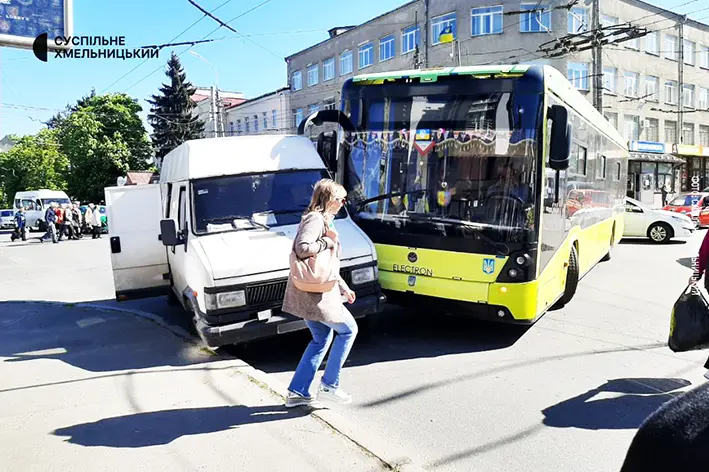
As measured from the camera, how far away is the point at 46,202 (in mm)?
38781

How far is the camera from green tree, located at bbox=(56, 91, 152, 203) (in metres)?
46.0

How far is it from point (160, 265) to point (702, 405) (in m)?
7.86

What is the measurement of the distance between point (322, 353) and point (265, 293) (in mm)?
1414

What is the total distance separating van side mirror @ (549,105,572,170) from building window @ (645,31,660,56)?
3942 centimetres

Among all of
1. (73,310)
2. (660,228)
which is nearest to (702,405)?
Result: (73,310)

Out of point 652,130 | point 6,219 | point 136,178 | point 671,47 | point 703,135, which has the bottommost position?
point 6,219

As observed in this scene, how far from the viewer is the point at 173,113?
177 feet

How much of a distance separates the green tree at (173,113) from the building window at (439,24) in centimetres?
2669

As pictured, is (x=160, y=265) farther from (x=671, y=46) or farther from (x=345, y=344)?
(x=671, y=46)

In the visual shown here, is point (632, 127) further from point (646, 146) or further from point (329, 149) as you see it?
point (329, 149)

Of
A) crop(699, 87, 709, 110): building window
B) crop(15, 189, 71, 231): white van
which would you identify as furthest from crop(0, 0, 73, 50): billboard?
crop(699, 87, 709, 110): building window

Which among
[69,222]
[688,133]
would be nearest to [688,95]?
[688,133]

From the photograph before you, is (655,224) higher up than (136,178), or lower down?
lower down

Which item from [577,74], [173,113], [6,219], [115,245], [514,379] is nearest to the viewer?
[514,379]
